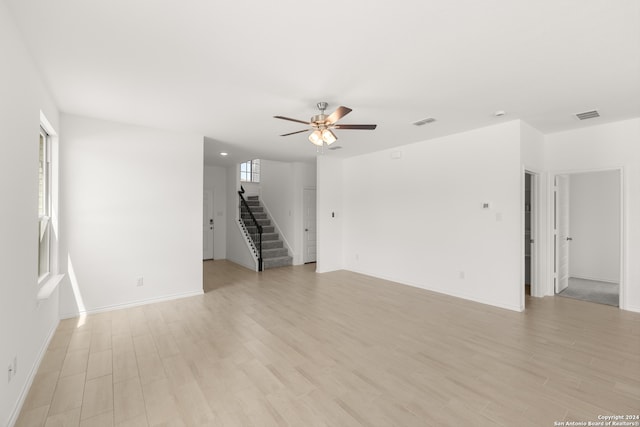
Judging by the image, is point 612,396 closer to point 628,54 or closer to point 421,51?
point 628,54

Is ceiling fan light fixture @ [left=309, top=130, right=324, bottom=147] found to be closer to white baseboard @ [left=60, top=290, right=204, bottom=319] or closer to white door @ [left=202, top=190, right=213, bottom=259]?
white baseboard @ [left=60, top=290, right=204, bottom=319]

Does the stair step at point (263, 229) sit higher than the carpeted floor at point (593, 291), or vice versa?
the stair step at point (263, 229)

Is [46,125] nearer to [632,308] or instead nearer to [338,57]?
[338,57]

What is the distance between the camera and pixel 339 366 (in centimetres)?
278

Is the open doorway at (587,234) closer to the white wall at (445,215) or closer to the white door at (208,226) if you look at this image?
the white wall at (445,215)

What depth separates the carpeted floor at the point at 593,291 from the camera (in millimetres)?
4804

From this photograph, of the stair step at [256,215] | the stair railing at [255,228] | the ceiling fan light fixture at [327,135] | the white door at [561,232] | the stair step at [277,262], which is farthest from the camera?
the stair step at [256,215]

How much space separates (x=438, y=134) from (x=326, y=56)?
3.25 m

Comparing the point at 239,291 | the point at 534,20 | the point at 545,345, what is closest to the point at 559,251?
the point at 545,345

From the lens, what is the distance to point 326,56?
8.24 ft

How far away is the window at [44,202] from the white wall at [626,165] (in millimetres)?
7684

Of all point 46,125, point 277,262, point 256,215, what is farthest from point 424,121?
point 256,215

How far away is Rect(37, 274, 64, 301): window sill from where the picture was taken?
9.52 ft

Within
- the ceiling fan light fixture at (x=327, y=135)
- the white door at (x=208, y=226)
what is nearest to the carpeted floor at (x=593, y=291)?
the ceiling fan light fixture at (x=327, y=135)
